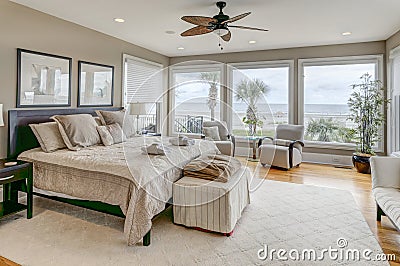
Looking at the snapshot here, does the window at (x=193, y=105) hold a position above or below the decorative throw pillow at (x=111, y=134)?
above

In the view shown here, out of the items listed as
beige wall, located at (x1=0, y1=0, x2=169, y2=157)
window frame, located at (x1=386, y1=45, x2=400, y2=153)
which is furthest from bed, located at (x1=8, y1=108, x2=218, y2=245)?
window frame, located at (x1=386, y1=45, x2=400, y2=153)

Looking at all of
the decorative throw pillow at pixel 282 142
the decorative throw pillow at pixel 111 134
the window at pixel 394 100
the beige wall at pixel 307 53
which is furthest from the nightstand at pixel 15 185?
the window at pixel 394 100

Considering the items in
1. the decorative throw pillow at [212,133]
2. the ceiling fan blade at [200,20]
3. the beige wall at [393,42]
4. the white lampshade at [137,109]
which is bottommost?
the decorative throw pillow at [212,133]

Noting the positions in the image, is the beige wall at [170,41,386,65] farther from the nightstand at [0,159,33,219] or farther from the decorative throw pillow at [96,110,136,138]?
the nightstand at [0,159,33,219]

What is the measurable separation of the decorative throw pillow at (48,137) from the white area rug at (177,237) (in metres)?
0.76

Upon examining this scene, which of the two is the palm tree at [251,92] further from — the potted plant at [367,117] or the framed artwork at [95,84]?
the framed artwork at [95,84]

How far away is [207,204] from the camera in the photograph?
262cm

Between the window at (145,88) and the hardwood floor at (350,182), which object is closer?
the hardwood floor at (350,182)

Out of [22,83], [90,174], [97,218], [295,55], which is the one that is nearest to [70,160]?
[90,174]

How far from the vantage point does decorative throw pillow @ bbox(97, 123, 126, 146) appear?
380 centimetres

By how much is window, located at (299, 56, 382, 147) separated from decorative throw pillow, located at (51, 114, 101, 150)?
4754 millimetres

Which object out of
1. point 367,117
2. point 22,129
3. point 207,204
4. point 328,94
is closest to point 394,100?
point 367,117

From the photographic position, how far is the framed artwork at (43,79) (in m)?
3.65

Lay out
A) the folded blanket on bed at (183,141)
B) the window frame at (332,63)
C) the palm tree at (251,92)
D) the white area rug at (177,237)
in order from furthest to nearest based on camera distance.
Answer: the palm tree at (251,92) → the window frame at (332,63) → the folded blanket on bed at (183,141) → the white area rug at (177,237)
